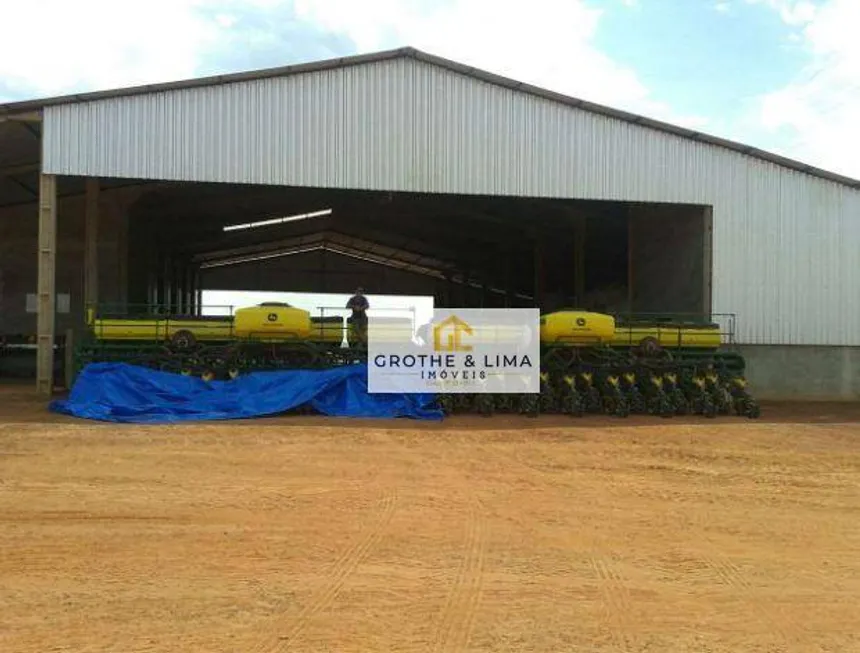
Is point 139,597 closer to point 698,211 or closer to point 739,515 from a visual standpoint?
point 739,515

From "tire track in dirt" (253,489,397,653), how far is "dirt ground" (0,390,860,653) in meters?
0.02

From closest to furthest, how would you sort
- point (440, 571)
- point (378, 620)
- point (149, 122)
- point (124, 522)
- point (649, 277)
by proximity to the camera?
1. point (378, 620)
2. point (440, 571)
3. point (124, 522)
4. point (149, 122)
5. point (649, 277)

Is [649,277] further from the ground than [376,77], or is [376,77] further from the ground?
[376,77]

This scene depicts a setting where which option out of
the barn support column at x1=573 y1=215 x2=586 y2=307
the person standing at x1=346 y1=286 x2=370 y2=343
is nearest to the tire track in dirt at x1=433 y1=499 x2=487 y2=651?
the person standing at x1=346 y1=286 x2=370 y2=343

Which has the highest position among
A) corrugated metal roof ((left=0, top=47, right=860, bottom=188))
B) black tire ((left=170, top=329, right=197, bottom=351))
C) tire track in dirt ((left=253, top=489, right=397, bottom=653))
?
corrugated metal roof ((left=0, top=47, right=860, bottom=188))

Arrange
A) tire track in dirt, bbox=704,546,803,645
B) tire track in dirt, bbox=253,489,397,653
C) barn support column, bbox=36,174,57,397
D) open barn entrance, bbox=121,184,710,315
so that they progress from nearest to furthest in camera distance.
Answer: tire track in dirt, bbox=253,489,397,653 → tire track in dirt, bbox=704,546,803,645 → barn support column, bbox=36,174,57,397 → open barn entrance, bbox=121,184,710,315

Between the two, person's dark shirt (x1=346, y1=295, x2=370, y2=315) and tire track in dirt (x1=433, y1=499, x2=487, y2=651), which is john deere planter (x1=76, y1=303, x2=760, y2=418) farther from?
tire track in dirt (x1=433, y1=499, x2=487, y2=651)

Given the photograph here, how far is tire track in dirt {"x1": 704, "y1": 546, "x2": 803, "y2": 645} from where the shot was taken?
15.8ft

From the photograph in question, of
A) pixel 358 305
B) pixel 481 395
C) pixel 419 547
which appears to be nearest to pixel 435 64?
pixel 358 305

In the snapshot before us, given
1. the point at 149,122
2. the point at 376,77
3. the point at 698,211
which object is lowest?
the point at 698,211

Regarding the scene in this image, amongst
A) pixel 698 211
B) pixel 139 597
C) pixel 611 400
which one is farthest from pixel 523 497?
pixel 698 211

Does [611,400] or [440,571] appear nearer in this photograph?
[440,571]

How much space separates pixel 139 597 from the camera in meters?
5.12

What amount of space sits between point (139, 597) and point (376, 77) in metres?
15.7
